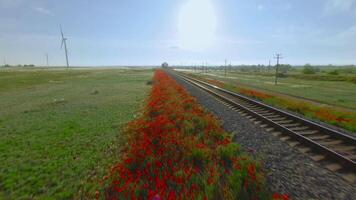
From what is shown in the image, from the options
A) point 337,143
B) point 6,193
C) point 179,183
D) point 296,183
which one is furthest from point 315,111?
point 6,193

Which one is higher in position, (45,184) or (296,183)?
(296,183)

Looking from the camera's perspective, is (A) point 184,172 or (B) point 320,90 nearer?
(A) point 184,172

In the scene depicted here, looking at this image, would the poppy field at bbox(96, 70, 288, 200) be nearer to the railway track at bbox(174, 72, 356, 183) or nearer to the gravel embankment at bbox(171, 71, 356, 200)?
the gravel embankment at bbox(171, 71, 356, 200)

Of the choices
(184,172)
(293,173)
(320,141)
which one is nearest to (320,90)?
(320,141)

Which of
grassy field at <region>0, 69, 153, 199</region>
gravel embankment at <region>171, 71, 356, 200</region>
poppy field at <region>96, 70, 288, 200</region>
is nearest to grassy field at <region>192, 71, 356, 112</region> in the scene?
gravel embankment at <region>171, 71, 356, 200</region>

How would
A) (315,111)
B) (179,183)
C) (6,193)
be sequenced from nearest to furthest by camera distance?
1. (179,183)
2. (6,193)
3. (315,111)

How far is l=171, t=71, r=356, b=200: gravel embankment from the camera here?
4.34 m

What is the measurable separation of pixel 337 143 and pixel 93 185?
7.96 metres

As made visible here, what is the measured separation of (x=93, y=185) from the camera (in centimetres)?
511

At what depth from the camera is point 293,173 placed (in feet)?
16.8

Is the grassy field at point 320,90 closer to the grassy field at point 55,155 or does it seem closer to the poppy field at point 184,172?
the poppy field at point 184,172

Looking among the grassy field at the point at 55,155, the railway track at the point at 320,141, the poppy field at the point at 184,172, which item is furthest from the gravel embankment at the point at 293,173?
the grassy field at the point at 55,155

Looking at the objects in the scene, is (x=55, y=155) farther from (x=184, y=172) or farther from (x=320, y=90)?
(x=320, y=90)

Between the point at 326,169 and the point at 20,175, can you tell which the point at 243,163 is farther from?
the point at 20,175
